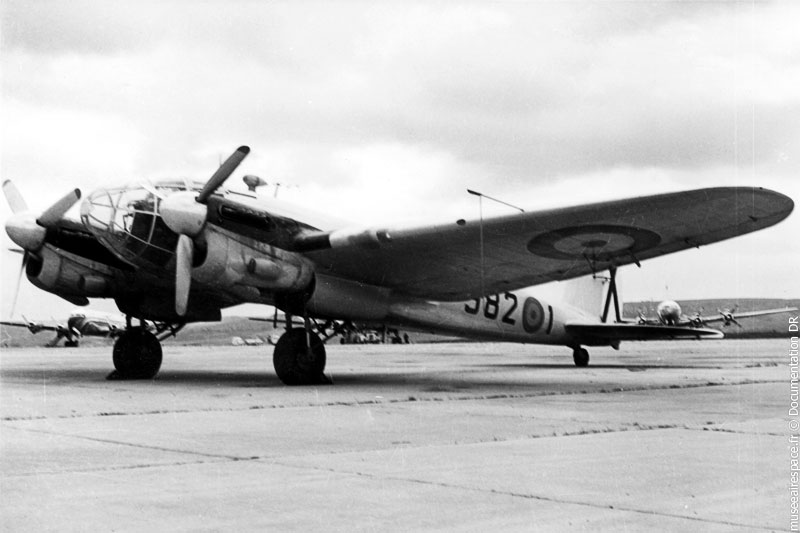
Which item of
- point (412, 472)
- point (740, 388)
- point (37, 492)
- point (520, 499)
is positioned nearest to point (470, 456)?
A: point (412, 472)

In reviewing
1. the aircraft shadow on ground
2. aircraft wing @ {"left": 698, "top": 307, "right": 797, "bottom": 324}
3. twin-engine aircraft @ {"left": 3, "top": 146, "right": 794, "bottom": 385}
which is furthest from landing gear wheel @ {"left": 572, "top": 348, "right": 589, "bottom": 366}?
aircraft wing @ {"left": 698, "top": 307, "right": 797, "bottom": 324}

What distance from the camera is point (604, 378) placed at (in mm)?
15758

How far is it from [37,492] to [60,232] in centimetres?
1029

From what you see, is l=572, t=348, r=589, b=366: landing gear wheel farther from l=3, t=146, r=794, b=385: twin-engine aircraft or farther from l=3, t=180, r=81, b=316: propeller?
l=3, t=180, r=81, b=316: propeller

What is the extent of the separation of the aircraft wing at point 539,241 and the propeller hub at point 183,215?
5.13 feet

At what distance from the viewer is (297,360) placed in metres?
13.1

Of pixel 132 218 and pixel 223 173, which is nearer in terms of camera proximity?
pixel 223 173

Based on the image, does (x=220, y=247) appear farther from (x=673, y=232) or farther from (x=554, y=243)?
(x=673, y=232)

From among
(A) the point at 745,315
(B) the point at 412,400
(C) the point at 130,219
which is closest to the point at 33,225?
(C) the point at 130,219

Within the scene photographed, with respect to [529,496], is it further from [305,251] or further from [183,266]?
[305,251]

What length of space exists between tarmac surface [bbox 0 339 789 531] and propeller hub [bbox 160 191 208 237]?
232cm

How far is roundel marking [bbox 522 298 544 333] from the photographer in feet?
62.0

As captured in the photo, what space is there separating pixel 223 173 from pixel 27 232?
4.12 m

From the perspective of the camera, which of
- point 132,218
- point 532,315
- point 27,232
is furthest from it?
point 532,315
